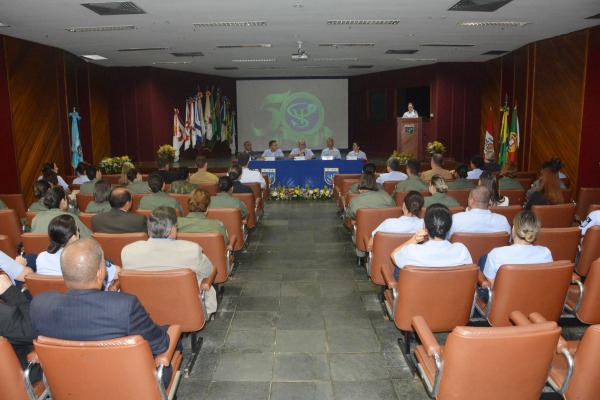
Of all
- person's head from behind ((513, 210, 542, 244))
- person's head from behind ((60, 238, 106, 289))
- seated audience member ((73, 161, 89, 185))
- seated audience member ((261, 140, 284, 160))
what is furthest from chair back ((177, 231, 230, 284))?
seated audience member ((261, 140, 284, 160))

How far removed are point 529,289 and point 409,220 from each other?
138 cm

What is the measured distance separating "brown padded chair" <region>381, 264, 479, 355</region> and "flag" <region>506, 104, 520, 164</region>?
9737 mm

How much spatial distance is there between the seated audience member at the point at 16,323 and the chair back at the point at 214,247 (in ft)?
5.04

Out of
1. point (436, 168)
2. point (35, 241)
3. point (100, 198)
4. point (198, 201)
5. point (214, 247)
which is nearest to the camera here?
point (35, 241)

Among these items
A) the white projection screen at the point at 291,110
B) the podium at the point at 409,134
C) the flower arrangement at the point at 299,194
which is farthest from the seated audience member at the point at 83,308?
the white projection screen at the point at 291,110

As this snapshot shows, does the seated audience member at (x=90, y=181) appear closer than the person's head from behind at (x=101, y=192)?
No

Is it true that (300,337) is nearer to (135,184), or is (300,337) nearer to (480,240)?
(480,240)

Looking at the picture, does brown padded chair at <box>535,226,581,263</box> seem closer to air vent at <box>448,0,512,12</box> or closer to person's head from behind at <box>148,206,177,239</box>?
person's head from behind at <box>148,206,177,239</box>

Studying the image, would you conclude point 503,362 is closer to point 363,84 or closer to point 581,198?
point 581,198

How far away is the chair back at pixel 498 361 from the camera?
7.11ft

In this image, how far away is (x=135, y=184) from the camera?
275 inches

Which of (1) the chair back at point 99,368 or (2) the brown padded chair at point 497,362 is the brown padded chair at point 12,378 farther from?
(2) the brown padded chair at point 497,362

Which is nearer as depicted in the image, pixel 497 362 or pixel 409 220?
pixel 497 362

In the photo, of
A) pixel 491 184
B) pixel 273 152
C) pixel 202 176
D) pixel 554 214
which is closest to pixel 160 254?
pixel 491 184
